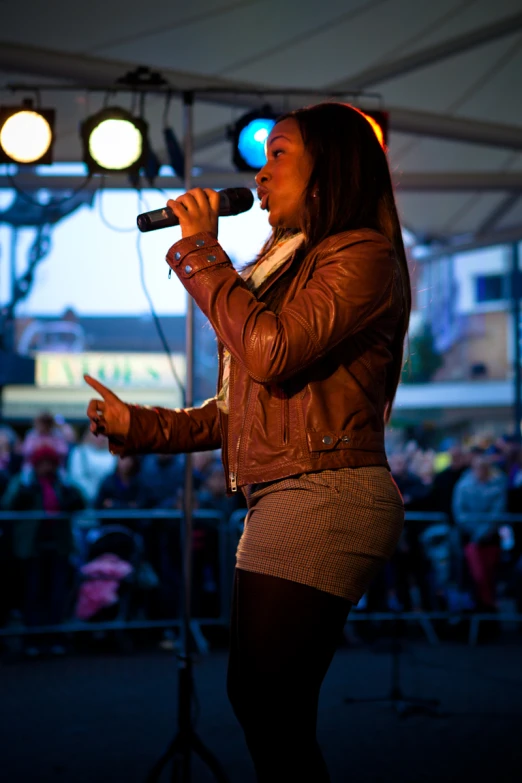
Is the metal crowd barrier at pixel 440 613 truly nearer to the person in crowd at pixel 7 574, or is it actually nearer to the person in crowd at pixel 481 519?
the person in crowd at pixel 481 519

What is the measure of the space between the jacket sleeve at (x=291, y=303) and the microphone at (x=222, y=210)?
17 centimetres

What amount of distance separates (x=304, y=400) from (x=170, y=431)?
48 cm

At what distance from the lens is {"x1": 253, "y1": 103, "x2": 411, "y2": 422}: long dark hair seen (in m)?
1.81

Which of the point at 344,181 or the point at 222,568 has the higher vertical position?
the point at 344,181

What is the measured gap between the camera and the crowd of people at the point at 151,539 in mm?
6891

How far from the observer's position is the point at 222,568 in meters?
7.27

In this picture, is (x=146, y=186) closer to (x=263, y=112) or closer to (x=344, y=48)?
(x=263, y=112)

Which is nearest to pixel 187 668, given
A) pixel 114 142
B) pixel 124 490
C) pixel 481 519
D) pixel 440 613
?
pixel 114 142

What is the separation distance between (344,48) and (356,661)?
15.4ft

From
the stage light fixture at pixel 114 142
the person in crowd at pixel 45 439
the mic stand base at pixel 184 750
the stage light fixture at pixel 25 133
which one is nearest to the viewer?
the mic stand base at pixel 184 750

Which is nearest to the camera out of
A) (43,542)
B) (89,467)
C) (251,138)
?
(251,138)

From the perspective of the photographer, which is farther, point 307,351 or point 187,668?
point 187,668

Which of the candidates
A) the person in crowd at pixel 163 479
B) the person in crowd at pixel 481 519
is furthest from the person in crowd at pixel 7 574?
the person in crowd at pixel 481 519

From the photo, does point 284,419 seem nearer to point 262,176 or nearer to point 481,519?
point 262,176
